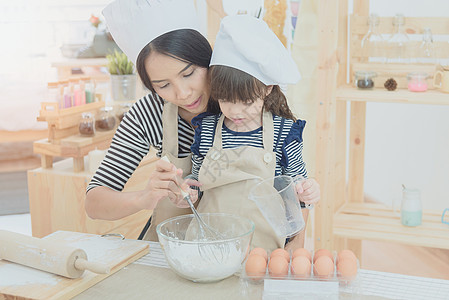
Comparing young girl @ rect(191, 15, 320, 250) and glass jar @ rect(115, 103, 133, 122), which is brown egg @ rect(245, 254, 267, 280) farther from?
glass jar @ rect(115, 103, 133, 122)

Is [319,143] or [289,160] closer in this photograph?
[289,160]

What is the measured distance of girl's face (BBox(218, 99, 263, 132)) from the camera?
136cm

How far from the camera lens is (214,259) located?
3.59ft

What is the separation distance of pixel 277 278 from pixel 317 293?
3.2 inches

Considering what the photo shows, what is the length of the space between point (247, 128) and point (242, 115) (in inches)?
3.1

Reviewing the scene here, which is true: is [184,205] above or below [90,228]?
above

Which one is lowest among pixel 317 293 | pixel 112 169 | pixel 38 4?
pixel 317 293

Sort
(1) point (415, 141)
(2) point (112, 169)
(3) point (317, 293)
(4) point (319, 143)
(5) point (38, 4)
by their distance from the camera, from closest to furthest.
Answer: (3) point (317, 293), (2) point (112, 169), (4) point (319, 143), (1) point (415, 141), (5) point (38, 4)

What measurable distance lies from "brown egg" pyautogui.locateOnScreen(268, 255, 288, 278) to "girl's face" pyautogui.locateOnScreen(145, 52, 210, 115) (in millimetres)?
483

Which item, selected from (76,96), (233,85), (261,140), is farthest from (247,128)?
(76,96)

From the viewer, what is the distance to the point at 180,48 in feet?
4.49

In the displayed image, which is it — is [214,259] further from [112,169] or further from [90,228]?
[90,228]

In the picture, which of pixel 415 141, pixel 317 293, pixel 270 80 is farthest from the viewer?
pixel 415 141

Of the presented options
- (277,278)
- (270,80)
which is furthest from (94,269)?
(270,80)
